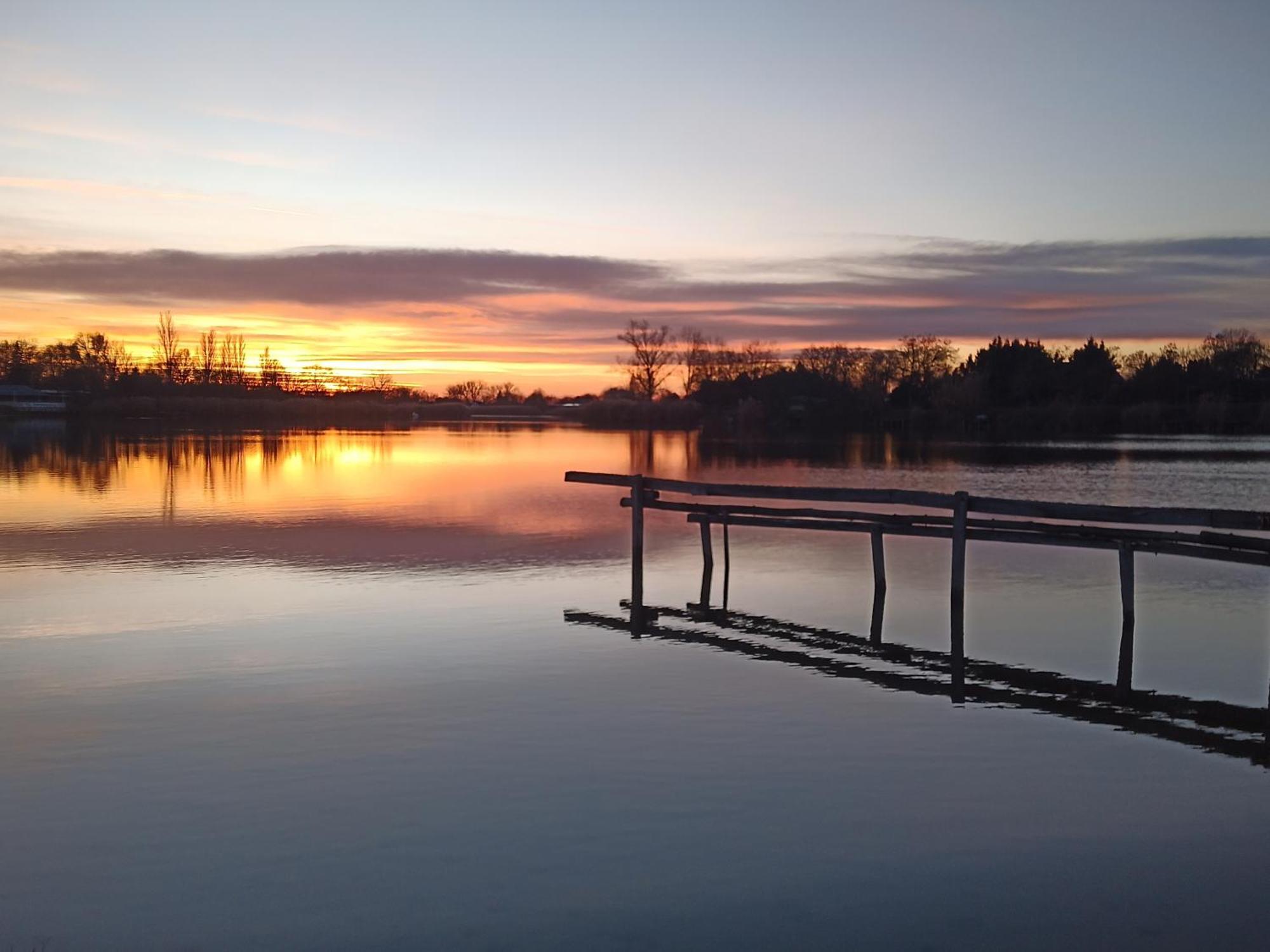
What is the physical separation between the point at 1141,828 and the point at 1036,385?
395 feet

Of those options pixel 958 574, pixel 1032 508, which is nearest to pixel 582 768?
pixel 958 574

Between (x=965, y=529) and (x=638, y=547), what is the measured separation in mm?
6187

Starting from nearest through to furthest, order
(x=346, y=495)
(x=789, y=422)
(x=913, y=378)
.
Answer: (x=346, y=495) < (x=789, y=422) < (x=913, y=378)

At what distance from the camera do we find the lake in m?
7.25

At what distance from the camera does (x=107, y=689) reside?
41.7 ft

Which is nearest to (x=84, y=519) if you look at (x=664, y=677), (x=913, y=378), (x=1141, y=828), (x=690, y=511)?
(x=690, y=511)

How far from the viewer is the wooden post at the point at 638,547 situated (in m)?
19.0

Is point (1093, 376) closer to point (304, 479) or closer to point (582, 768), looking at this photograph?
point (304, 479)

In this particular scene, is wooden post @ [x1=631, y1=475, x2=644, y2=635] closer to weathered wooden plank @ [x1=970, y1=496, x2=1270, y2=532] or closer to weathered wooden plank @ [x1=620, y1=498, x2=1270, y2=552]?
weathered wooden plank @ [x1=620, y1=498, x2=1270, y2=552]

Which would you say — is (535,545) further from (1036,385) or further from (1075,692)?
(1036,385)

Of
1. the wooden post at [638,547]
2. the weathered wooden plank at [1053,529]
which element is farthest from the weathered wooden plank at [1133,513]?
the wooden post at [638,547]

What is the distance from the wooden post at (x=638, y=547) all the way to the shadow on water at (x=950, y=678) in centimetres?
40

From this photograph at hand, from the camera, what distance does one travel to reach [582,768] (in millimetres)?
10148

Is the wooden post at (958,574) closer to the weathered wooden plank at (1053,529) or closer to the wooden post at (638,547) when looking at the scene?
the weathered wooden plank at (1053,529)
